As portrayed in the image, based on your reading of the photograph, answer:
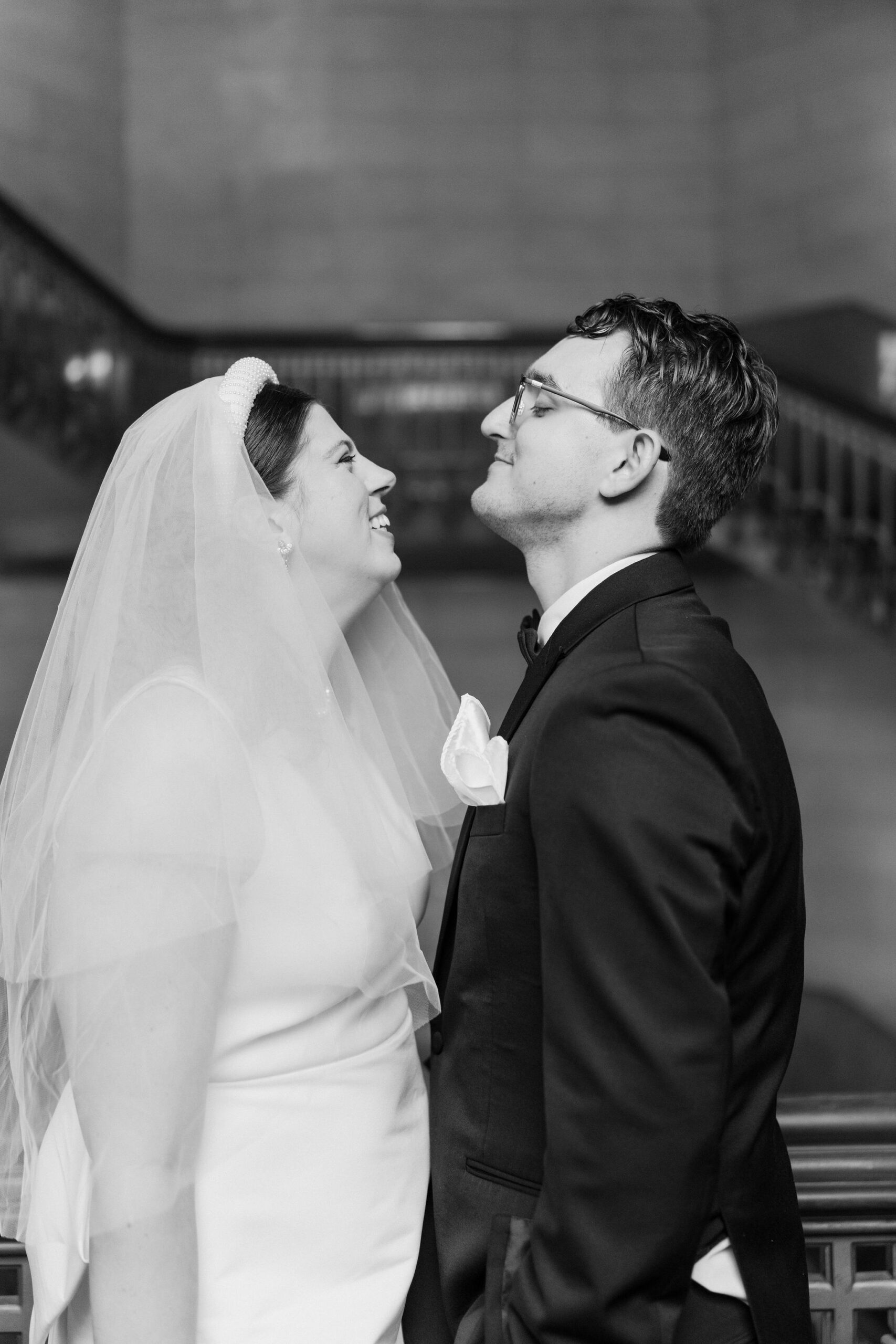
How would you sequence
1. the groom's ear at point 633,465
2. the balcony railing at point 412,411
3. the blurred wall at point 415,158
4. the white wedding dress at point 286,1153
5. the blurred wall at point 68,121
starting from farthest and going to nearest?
the blurred wall at point 415,158
the blurred wall at point 68,121
the balcony railing at point 412,411
the groom's ear at point 633,465
the white wedding dress at point 286,1153

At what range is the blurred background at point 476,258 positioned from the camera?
337 inches

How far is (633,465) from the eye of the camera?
70.9 inches

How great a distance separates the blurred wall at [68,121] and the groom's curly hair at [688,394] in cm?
896

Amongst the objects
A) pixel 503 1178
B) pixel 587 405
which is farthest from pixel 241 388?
pixel 503 1178

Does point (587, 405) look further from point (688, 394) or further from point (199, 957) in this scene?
point (199, 957)

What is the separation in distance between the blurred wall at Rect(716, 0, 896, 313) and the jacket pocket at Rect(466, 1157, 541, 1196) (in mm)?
9707

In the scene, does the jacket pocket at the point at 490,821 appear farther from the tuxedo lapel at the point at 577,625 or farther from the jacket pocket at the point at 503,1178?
the jacket pocket at the point at 503,1178

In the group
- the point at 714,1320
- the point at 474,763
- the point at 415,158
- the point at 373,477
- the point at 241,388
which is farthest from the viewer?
the point at 415,158

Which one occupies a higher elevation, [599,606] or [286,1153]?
[599,606]

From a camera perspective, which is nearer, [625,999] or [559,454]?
[625,999]

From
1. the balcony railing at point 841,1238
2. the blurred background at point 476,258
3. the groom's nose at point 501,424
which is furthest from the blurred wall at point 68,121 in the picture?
the balcony railing at point 841,1238

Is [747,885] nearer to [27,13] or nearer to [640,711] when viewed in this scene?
[640,711]

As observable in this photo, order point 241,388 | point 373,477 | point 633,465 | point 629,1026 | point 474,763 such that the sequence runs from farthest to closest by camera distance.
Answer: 1. point 373,477
2. point 241,388
3. point 633,465
4. point 474,763
5. point 629,1026

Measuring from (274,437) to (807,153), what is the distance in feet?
32.7
